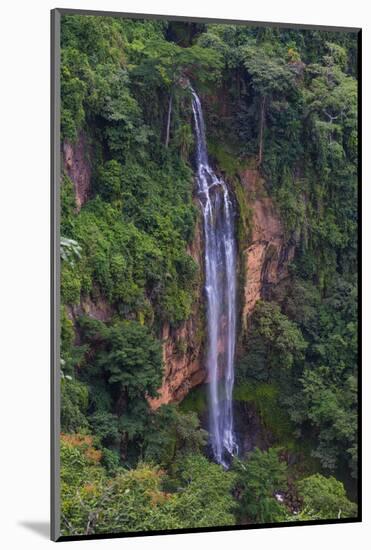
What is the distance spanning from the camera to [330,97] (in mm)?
9938

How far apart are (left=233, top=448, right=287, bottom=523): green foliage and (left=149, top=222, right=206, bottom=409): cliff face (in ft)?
2.00

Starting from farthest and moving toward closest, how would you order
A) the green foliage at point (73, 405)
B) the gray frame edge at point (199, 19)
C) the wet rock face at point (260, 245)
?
1. the wet rock face at point (260, 245)
2. the gray frame edge at point (199, 19)
3. the green foliage at point (73, 405)

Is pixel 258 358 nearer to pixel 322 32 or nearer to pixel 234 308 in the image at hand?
pixel 234 308

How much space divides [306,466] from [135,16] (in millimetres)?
3199

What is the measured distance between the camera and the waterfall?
31.5ft

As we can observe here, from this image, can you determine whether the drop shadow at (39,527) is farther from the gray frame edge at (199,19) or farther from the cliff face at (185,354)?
the gray frame edge at (199,19)

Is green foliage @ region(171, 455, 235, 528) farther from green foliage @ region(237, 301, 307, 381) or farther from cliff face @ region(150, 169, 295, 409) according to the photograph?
green foliage @ region(237, 301, 307, 381)

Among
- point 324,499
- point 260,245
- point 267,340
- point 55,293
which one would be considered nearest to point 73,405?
point 55,293

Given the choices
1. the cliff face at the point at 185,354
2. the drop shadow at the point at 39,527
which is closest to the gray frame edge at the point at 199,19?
the cliff face at the point at 185,354

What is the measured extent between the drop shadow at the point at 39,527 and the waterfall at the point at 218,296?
3.97 ft

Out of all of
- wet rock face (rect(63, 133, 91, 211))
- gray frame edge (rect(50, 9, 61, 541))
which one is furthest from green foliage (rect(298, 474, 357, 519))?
wet rock face (rect(63, 133, 91, 211))

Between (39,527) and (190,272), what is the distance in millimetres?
1927

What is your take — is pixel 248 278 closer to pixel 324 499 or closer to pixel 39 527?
pixel 324 499

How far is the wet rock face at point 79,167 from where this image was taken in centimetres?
901
